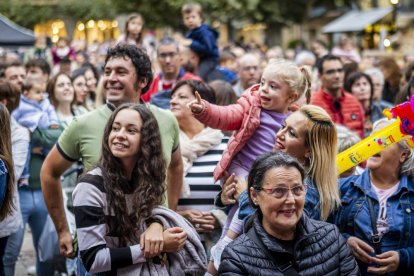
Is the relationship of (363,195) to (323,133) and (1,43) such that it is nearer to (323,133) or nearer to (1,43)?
(323,133)

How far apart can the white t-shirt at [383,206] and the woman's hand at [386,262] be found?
0.43 ft

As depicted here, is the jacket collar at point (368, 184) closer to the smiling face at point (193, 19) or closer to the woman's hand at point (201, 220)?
the woman's hand at point (201, 220)

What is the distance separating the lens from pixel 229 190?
5434 millimetres

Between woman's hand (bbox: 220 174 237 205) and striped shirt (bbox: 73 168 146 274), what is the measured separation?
1.03 m

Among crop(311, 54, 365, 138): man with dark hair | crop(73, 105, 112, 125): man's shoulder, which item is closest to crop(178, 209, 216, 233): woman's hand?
crop(73, 105, 112, 125): man's shoulder

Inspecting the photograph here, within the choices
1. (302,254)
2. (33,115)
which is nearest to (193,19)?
(33,115)

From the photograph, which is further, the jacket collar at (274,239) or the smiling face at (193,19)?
the smiling face at (193,19)

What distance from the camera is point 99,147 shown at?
529 centimetres

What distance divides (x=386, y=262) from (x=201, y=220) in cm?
144

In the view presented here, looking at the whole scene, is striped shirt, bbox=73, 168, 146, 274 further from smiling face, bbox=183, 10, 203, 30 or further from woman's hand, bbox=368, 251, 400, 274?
smiling face, bbox=183, 10, 203, 30

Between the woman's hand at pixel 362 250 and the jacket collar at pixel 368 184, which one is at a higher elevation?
the jacket collar at pixel 368 184

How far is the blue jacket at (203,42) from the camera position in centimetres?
1075

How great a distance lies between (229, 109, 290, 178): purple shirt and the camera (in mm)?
5547

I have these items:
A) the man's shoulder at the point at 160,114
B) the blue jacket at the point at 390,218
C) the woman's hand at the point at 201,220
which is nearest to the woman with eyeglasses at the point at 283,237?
the blue jacket at the point at 390,218
